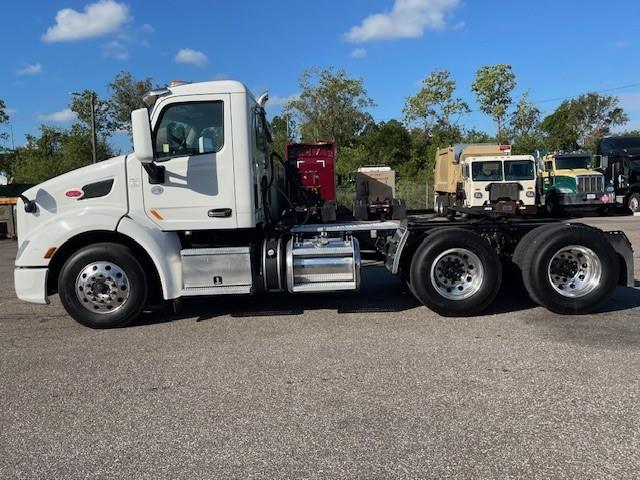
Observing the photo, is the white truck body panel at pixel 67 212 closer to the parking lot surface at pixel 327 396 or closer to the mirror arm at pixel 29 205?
the mirror arm at pixel 29 205

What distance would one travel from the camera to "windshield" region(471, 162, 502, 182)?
20906 mm

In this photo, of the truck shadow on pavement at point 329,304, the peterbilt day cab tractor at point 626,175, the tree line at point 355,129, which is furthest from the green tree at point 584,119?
the truck shadow on pavement at point 329,304

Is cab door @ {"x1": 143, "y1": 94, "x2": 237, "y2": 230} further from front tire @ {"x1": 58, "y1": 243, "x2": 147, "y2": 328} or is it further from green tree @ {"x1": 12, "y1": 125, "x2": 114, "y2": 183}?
green tree @ {"x1": 12, "y1": 125, "x2": 114, "y2": 183}

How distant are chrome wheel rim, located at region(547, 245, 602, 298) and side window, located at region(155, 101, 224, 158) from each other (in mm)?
4329

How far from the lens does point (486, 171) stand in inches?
827

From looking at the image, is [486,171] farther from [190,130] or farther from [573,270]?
[190,130]

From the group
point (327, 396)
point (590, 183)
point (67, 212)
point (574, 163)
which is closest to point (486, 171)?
point (590, 183)

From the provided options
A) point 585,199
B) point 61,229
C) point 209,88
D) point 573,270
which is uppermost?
point 209,88

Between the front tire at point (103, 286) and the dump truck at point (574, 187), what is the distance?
1969 centimetres

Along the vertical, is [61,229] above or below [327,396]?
above

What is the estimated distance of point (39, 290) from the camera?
6.64m

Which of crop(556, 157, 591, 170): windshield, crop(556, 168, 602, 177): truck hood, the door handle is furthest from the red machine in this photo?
the door handle

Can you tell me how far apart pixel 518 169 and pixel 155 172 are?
17518mm

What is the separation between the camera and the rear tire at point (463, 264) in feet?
22.1
